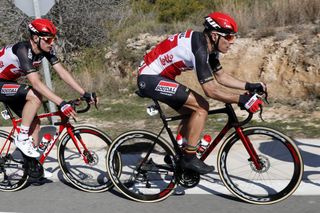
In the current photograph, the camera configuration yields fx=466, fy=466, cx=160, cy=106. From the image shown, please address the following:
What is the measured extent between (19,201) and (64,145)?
0.77 meters

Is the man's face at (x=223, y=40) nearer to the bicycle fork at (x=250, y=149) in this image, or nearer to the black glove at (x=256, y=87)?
the black glove at (x=256, y=87)

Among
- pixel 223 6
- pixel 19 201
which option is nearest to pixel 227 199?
pixel 19 201

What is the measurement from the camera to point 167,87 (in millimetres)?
4555

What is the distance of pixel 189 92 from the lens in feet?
14.8

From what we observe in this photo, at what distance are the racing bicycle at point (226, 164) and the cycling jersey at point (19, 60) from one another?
121 centimetres

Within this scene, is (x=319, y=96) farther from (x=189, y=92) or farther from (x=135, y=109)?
(x=189, y=92)

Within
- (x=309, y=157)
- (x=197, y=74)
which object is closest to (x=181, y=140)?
(x=197, y=74)

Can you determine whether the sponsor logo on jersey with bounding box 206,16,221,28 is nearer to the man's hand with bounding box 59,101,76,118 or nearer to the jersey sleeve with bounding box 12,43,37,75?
the man's hand with bounding box 59,101,76,118

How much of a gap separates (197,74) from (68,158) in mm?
1984

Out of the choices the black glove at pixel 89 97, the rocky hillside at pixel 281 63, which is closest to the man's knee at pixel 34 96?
the black glove at pixel 89 97

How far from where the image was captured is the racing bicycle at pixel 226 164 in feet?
14.7

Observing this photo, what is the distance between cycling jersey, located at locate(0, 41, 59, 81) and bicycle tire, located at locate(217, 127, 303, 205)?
2.16 m

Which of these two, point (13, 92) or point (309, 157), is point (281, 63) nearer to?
point (309, 157)

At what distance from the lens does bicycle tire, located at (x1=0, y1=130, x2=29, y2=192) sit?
5402mm
